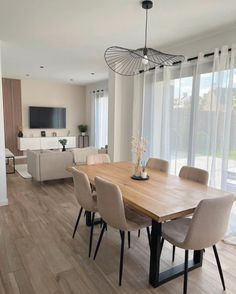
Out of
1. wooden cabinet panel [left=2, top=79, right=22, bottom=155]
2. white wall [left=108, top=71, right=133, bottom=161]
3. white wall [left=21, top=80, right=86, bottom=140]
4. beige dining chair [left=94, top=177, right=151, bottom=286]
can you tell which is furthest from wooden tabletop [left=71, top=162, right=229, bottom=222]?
white wall [left=21, top=80, right=86, bottom=140]

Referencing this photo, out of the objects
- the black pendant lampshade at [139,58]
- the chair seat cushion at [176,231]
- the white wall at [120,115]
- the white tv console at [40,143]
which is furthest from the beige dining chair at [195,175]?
the white tv console at [40,143]

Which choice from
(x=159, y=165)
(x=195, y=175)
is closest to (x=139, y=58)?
(x=159, y=165)

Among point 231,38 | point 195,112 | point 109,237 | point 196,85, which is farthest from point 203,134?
point 109,237

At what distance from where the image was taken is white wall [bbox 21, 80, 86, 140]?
786cm

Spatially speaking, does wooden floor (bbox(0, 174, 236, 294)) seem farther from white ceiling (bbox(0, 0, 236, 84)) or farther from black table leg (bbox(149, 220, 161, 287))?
white ceiling (bbox(0, 0, 236, 84))

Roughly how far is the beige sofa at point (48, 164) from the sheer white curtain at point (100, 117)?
2.98m

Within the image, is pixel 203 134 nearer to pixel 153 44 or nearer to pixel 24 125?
pixel 153 44

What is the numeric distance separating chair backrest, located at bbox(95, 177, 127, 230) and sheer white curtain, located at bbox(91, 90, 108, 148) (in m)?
5.73

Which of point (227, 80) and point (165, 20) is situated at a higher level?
point (165, 20)

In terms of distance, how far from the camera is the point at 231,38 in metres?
2.98

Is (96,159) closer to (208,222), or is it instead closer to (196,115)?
(196,115)

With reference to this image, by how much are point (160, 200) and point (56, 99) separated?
7.27 m

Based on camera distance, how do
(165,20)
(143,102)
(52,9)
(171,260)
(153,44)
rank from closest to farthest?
(171,260) → (52,9) → (165,20) → (153,44) → (143,102)

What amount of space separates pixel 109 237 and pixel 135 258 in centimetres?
50
